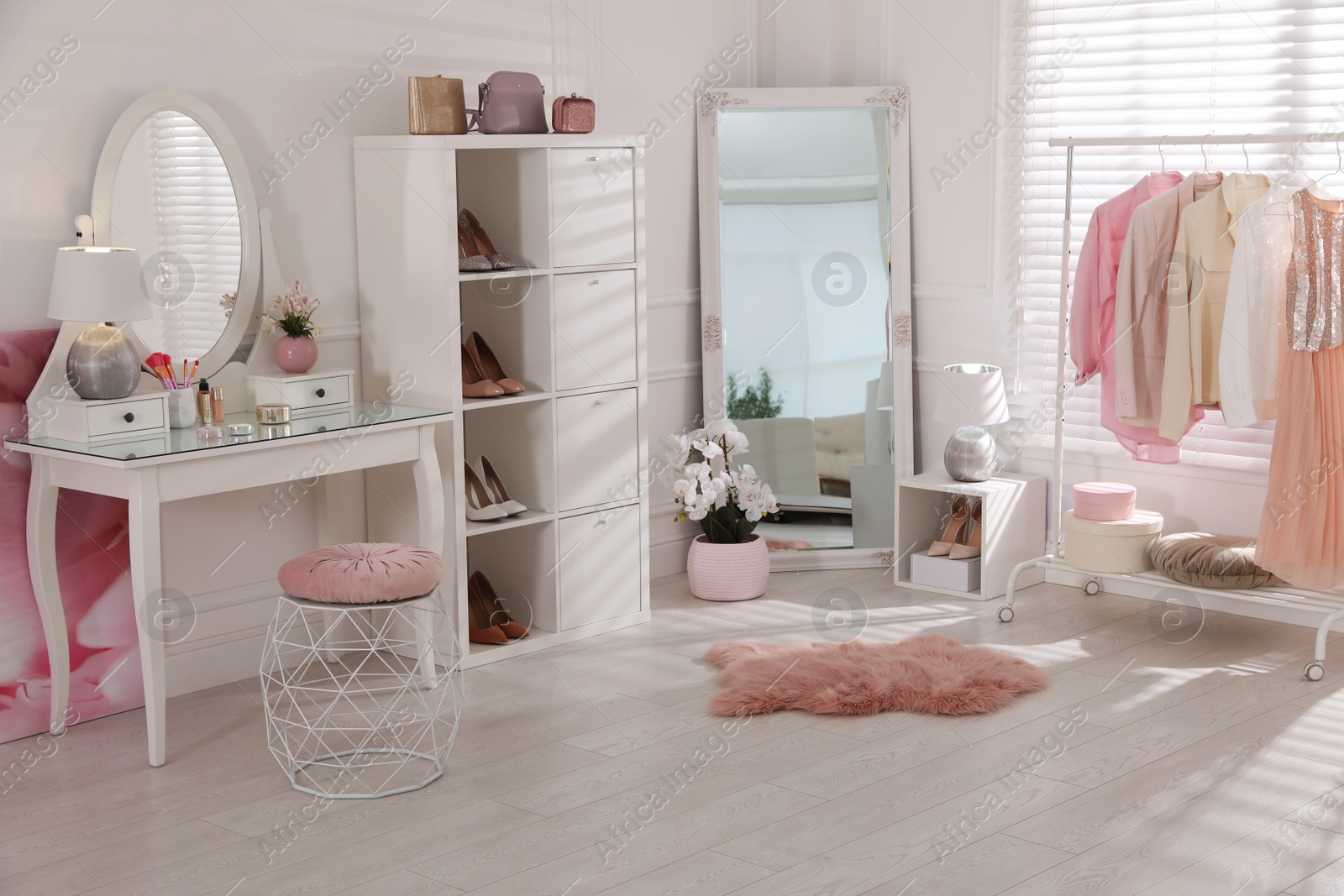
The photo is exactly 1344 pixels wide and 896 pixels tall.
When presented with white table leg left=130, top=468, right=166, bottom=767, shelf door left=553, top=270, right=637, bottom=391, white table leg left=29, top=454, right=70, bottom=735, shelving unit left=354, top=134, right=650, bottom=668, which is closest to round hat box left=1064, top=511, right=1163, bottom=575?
shelving unit left=354, top=134, right=650, bottom=668

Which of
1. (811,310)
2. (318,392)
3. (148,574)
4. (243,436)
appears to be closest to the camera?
(148,574)

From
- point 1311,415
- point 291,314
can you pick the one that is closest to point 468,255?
point 291,314

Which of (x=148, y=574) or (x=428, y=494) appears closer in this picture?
(x=148, y=574)

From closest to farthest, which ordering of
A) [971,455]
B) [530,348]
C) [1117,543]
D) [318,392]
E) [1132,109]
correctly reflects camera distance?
[318,392], [530,348], [1117,543], [1132,109], [971,455]

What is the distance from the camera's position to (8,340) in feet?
10.9

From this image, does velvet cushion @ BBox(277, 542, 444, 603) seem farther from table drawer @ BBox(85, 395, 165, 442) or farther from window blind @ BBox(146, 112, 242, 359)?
window blind @ BBox(146, 112, 242, 359)

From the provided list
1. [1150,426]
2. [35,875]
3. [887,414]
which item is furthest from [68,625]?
[1150,426]

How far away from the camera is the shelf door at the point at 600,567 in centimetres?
426

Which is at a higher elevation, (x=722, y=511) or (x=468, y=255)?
(x=468, y=255)

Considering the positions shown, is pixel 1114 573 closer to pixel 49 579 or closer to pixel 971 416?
pixel 971 416

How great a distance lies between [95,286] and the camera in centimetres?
318

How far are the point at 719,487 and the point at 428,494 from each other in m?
1.25

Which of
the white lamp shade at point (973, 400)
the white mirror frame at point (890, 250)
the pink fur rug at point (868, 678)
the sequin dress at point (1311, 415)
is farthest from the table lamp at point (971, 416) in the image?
the sequin dress at point (1311, 415)

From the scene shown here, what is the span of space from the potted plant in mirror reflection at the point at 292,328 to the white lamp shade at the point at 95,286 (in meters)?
0.55
